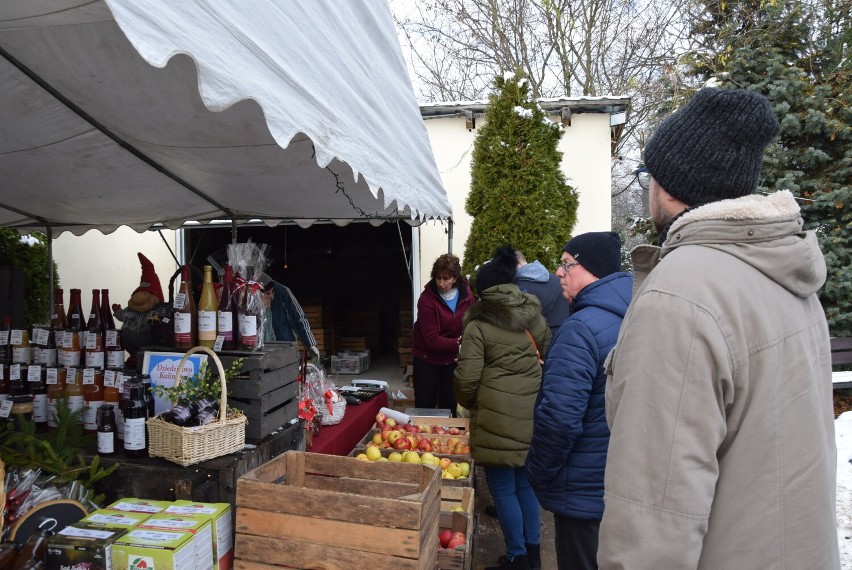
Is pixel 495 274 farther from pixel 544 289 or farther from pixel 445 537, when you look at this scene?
pixel 445 537

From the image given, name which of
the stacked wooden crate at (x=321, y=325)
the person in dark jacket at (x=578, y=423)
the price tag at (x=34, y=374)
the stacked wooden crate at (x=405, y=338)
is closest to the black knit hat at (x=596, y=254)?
the person in dark jacket at (x=578, y=423)

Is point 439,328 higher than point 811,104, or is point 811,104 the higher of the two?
point 811,104

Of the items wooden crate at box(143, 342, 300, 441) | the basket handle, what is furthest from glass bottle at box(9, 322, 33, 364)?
the basket handle

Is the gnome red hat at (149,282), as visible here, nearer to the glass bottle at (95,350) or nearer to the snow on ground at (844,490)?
the glass bottle at (95,350)

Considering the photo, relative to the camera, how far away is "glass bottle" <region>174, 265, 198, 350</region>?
2.31 meters

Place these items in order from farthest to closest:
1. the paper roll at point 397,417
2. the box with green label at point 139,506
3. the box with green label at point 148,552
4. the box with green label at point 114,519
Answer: the paper roll at point 397,417
the box with green label at point 139,506
the box with green label at point 114,519
the box with green label at point 148,552

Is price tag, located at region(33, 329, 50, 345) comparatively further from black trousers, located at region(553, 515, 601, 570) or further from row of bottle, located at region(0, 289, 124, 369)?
black trousers, located at region(553, 515, 601, 570)

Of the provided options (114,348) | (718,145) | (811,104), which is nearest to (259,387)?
(114,348)

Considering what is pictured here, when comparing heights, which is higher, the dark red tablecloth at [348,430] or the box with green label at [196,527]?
the box with green label at [196,527]

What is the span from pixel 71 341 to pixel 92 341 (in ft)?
0.53

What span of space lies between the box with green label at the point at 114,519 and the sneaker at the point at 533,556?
2362 millimetres

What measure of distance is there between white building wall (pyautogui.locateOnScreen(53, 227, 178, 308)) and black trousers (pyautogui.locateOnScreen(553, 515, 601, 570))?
7.24 metres

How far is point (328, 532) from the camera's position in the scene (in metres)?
1.85

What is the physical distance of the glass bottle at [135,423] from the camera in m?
2.07
